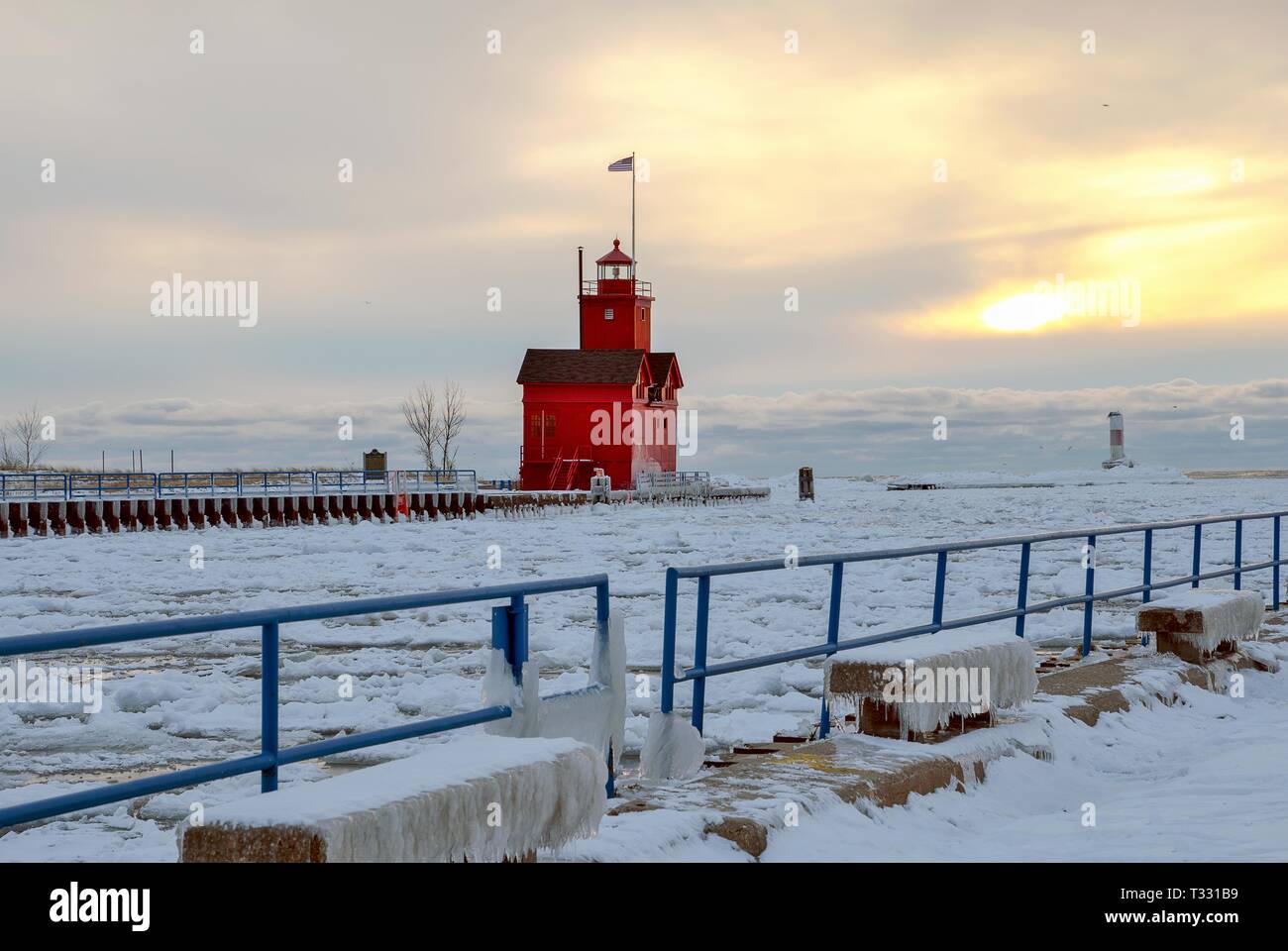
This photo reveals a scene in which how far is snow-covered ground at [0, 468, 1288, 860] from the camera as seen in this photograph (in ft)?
31.2

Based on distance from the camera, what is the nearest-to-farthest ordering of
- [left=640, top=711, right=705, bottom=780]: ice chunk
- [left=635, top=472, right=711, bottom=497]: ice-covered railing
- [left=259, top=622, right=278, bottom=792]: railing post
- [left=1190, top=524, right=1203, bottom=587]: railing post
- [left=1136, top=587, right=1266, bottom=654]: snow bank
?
[left=259, top=622, right=278, bottom=792]: railing post, [left=640, top=711, right=705, bottom=780]: ice chunk, [left=1136, top=587, right=1266, bottom=654]: snow bank, [left=1190, top=524, right=1203, bottom=587]: railing post, [left=635, top=472, right=711, bottom=497]: ice-covered railing

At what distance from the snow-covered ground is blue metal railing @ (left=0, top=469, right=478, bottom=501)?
6.99 meters

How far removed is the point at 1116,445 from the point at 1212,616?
148 meters

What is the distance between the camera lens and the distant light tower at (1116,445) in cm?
14625

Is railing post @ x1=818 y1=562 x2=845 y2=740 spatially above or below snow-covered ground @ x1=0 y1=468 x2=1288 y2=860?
above

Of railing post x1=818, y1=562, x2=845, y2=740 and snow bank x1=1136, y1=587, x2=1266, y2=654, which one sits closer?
railing post x1=818, y1=562, x2=845, y2=740

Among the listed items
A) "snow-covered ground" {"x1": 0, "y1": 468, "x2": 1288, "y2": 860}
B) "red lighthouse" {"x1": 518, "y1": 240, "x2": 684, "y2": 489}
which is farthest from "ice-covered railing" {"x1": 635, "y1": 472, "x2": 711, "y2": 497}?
"snow-covered ground" {"x1": 0, "y1": 468, "x2": 1288, "y2": 860}

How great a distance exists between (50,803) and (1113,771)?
6320mm

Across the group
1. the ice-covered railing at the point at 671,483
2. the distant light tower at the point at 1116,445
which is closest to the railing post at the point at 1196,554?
the ice-covered railing at the point at 671,483

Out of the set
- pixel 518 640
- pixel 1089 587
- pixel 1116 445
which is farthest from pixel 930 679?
pixel 1116 445

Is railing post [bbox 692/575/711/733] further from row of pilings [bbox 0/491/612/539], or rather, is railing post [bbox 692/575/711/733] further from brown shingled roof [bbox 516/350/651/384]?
brown shingled roof [bbox 516/350/651/384]
